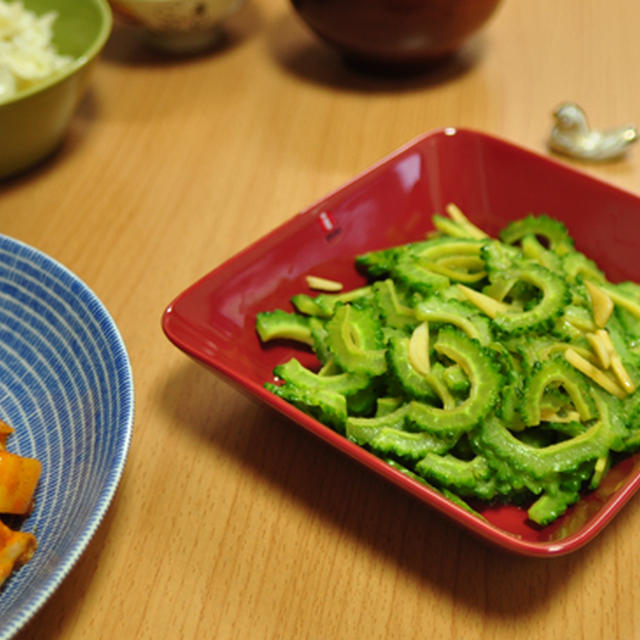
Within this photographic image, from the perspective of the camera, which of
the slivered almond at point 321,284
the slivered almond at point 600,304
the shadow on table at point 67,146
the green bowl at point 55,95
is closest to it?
the slivered almond at point 600,304

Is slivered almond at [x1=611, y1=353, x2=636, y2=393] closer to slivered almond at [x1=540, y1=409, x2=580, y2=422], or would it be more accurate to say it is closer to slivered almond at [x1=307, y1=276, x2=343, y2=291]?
slivered almond at [x1=540, y1=409, x2=580, y2=422]

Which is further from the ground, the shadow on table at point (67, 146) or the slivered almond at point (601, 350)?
the slivered almond at point (601, 350)

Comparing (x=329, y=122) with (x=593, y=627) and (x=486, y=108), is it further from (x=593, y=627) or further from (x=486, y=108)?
(x=593, y=627)

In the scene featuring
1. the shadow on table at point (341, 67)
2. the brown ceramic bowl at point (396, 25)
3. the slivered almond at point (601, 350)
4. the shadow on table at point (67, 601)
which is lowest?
the shadow on table at point (67, 601)

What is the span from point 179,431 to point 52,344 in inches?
6.6

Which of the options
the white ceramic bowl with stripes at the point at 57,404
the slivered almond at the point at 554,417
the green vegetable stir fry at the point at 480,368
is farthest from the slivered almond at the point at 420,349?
the white ceramic bowl with stripes at the point at 57,404

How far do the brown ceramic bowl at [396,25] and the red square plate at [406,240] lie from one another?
332 millimetres

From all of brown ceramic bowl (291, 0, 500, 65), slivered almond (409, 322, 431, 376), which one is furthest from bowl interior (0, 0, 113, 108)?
slivered almond (409, 322, 431, 376)

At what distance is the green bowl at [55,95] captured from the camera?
1153mm

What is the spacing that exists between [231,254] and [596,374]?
0.55 metres

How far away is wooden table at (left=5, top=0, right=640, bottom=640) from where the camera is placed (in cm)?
73

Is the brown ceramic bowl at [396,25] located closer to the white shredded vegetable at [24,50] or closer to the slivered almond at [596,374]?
the white shredded vegetable at [24,50]

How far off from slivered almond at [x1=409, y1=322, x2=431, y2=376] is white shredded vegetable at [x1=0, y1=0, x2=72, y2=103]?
2.25 ft

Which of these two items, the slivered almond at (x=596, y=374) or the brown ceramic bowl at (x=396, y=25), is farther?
the brown ceramic bowl at (x=396, y=25)
